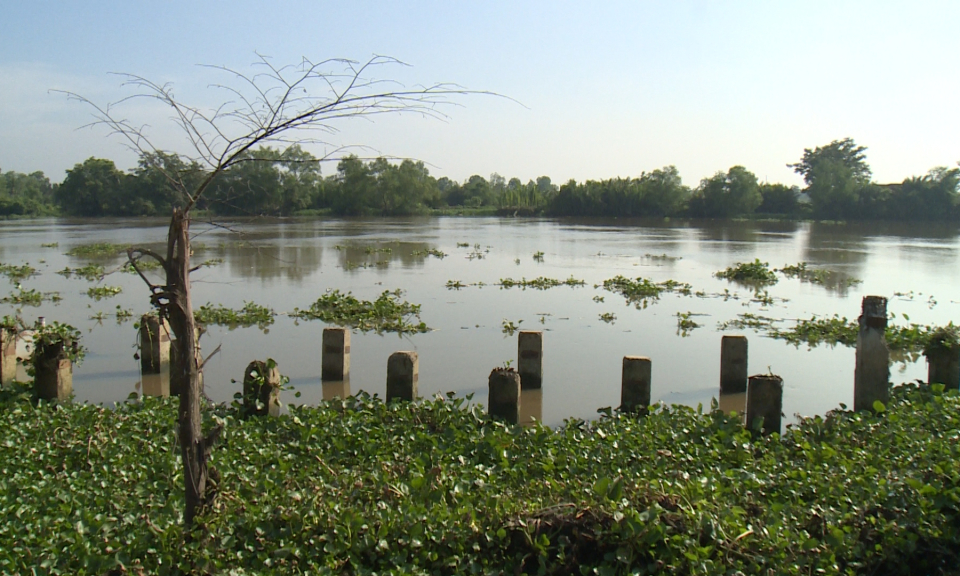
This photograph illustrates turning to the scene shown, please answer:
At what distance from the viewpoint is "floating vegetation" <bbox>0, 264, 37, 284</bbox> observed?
1911cm

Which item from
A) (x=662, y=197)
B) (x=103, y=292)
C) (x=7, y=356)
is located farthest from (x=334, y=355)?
(x=662, y=197)

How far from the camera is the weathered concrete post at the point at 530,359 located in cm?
838

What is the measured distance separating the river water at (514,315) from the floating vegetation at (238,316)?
14.7 inches

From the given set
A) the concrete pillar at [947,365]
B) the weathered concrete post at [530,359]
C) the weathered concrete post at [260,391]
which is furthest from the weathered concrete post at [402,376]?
the concrete pillar at [947,365]

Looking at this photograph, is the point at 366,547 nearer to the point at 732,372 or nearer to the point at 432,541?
the point at 432,541

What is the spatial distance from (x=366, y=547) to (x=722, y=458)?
3.08 metres

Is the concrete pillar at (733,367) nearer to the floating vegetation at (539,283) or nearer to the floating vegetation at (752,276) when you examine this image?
the floating vegetation at (539,283)

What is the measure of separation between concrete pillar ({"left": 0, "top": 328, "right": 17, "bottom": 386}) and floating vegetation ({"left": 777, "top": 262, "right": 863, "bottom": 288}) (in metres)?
19.1

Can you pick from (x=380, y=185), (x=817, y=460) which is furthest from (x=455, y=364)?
(x=380, y=185)

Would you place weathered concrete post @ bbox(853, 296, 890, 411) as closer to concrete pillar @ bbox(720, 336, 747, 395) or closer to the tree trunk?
concrete pillar @ bbox(720, 336, 747, 395)

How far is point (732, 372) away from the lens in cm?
864

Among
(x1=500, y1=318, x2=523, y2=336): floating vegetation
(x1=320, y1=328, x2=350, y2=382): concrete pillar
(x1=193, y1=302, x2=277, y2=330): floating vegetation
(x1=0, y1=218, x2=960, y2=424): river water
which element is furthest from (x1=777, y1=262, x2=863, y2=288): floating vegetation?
(x1=320, y1=328, x2=350, y2=382): concrete pillar

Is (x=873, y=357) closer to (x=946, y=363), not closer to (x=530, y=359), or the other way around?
(x=946, y=363)

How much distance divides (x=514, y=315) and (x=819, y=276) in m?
12.2
